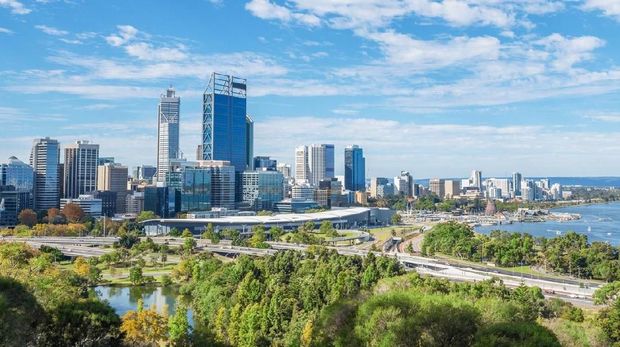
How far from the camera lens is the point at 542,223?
6372 cm

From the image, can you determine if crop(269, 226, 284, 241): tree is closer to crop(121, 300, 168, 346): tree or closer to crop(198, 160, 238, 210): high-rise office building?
crop(198, 160, 238, 210): high-rise office building

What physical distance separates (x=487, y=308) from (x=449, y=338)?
170cm

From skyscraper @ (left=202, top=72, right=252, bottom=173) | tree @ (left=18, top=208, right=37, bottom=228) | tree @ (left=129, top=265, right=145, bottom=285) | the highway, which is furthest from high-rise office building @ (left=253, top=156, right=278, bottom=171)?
tree @ (left=129, top=265, right=145, bottom=285)

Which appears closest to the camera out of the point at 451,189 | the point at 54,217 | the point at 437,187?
the point at 54,217

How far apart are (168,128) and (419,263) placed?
7166 centimetres

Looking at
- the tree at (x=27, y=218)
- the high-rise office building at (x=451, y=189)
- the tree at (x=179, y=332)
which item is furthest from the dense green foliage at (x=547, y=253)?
the high-rise office building at (x=451, y=189)

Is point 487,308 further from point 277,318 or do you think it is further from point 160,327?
point 160,327

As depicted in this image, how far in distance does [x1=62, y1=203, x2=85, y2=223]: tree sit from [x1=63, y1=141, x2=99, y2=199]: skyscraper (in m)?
12.2

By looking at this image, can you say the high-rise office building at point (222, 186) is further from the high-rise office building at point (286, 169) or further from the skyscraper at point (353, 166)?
the high-rise office building at point (286, 169)

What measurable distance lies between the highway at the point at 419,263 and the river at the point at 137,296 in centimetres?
631

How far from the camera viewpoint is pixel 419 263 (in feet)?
86.8

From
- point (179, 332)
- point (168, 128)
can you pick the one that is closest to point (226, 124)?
point (168, 128)

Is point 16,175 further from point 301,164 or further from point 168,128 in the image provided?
point 301,164

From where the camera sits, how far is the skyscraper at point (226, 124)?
6750cm
